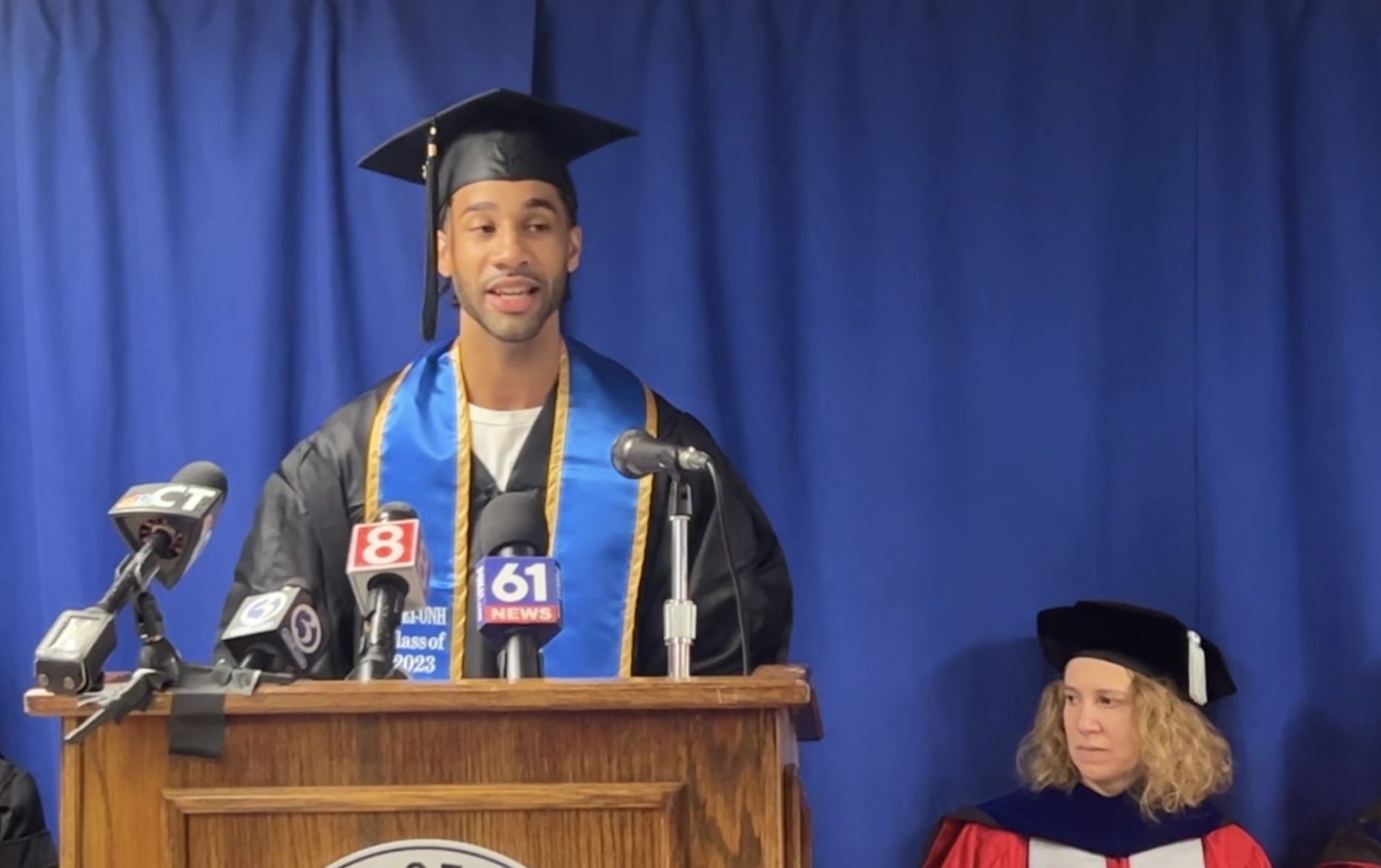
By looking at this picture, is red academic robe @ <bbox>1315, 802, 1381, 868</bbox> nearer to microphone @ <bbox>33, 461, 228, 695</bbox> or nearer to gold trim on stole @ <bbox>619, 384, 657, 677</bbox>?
gold trim on stole @ <bbox>619, 384, 657, 677</bbox>

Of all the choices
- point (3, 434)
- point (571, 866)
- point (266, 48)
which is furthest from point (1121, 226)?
point (3, 434)

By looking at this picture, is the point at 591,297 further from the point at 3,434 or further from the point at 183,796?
the point at 183,796

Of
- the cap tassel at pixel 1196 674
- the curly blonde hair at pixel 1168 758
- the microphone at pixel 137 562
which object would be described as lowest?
the curly blonde hair at pixel 1168 758

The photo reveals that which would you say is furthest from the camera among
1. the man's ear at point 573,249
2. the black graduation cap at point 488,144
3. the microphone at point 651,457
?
the man's ear at point 573,249

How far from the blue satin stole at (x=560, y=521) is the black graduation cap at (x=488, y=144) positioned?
20 cm

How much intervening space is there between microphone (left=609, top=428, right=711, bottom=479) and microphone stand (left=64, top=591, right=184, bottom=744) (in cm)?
56

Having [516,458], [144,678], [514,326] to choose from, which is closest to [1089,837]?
[516,458]

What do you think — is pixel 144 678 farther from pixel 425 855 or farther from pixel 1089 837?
pixel 1089 837

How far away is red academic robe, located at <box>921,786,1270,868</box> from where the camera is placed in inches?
104

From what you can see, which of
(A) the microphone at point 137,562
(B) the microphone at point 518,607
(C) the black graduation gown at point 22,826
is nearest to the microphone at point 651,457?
(B) the microphone at point 518,607

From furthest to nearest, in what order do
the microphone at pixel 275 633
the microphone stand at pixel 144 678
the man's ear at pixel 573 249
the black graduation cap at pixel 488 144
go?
the man's ear at pixel 573 249
the black graduation cap at pixel 488 144
the microphone at pixel 275 633
the microphone stand at pixel 144 678

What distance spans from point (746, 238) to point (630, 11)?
54 centimetres

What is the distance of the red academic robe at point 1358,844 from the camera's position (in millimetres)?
2654

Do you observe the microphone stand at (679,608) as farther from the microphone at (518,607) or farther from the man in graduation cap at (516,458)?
the man in graduation cap at (516,458)
